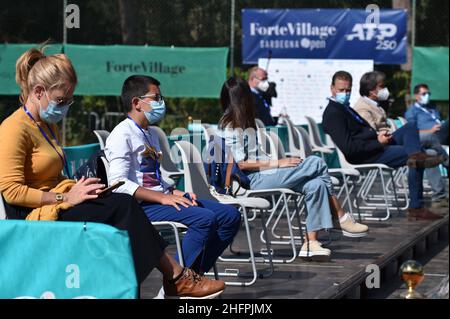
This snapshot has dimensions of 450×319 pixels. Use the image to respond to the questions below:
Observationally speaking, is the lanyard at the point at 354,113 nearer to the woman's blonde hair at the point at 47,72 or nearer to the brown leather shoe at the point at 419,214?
the brown leather shoe at the point at 419,214

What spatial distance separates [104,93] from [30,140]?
9.93 metres

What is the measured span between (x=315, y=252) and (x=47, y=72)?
3610 mm

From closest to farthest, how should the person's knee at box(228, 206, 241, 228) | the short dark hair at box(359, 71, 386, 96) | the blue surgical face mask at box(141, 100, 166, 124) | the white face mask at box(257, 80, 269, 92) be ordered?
the blue surgical face mask at box(141, 100, 166, 124) → the person's knee at box(228, 206, 241, 228) → the short dark hair at box(359, 71, 386, 96) → the white face mask at box(257, 80, 269, 92)

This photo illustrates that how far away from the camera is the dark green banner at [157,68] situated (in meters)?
14.9

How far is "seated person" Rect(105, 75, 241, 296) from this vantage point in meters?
6.16

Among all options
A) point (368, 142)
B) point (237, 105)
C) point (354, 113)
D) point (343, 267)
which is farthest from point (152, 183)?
point (368, 142)

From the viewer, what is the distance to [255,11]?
1664 centimetres

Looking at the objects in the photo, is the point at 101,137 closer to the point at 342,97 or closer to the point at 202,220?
the point at 202,220

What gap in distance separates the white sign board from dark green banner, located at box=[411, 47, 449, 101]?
67 centimetres

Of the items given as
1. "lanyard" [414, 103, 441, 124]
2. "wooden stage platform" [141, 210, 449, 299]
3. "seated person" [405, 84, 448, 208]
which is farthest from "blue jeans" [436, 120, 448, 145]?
"wooden stage platform" [141, 210, 449, 299]

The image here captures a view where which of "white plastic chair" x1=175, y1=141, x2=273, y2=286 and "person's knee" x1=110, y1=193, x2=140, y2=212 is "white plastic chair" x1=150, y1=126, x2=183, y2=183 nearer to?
"white plastic chair" x1=175, y1=141, x2=273, y2=286

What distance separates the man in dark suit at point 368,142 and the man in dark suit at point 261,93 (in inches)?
67.9
